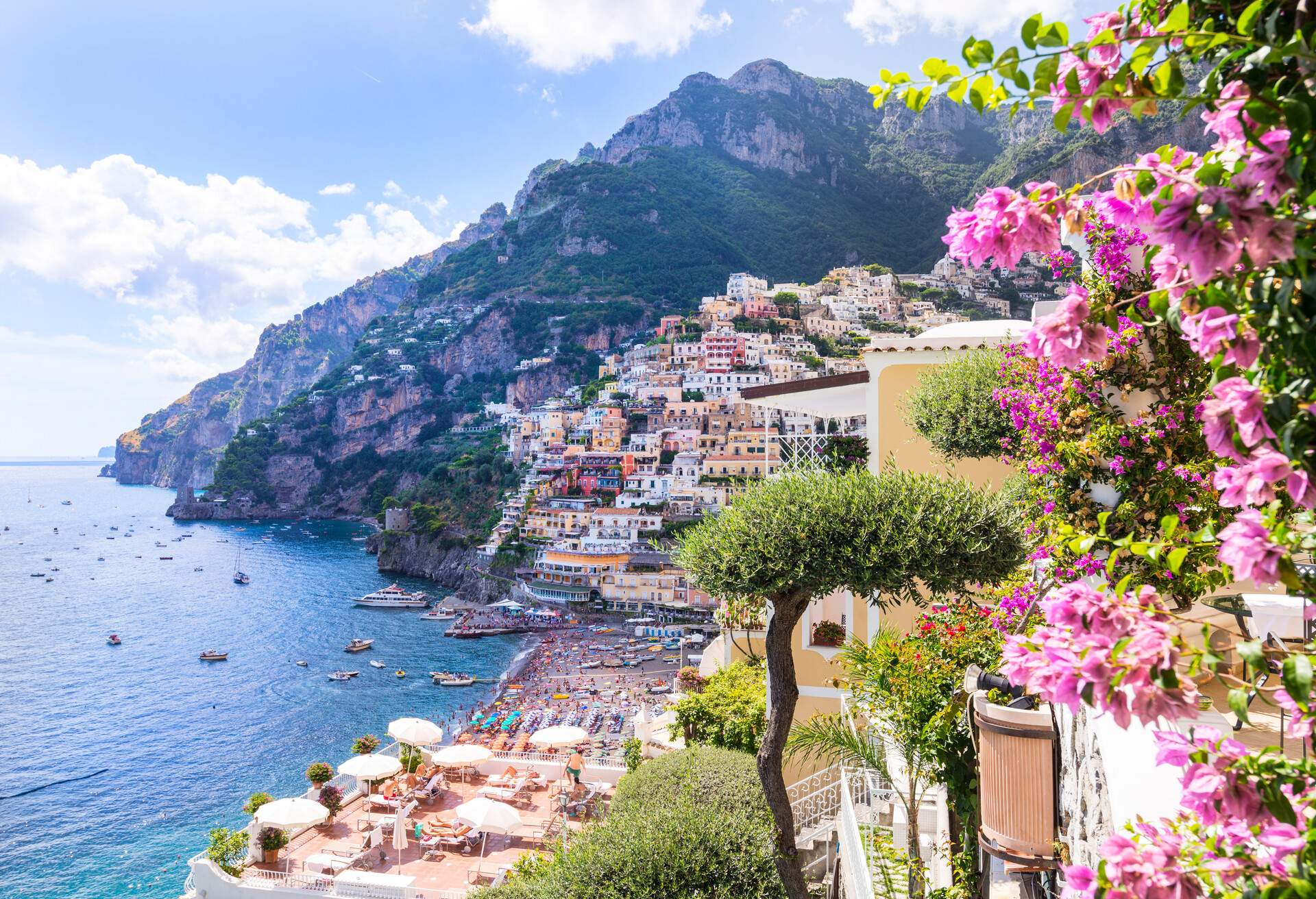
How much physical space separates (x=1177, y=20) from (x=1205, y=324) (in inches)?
15.7

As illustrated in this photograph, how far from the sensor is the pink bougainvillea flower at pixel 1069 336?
50.8 inches

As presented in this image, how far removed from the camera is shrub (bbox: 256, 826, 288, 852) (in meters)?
13.1

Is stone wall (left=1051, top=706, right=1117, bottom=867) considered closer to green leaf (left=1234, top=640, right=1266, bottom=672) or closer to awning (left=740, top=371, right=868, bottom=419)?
green leaf (left=1234, top=640, right=1266, bottom=672)

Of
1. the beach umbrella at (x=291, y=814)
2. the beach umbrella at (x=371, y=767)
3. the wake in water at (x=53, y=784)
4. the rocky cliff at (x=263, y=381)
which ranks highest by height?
the rocky cliff at (x=263, y=381)

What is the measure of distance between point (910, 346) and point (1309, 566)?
6.02 metres

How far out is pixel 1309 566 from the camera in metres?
2.47

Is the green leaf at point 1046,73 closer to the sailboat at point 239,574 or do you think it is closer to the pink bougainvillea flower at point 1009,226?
the pink bougainvillea flower at point 1009,226

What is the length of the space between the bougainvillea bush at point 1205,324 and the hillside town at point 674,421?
2853cm

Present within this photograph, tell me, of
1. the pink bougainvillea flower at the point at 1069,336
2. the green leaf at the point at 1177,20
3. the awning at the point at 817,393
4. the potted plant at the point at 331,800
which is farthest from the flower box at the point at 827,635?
the potted plant at the point at 331,800

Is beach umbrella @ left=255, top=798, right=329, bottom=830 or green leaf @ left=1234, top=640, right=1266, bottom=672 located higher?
green leaf @ left=1234, top=640, right=1266, bottom=672

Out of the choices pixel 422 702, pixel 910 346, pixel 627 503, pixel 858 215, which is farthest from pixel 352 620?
pixel 858 215

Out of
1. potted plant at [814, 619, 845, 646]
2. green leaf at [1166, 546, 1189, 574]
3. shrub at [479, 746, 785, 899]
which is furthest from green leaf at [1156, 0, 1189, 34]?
potted plant at [814, 619, 845, 646]

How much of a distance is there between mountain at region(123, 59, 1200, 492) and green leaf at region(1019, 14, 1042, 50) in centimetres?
8528

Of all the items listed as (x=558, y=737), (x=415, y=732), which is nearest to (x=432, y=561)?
(x=415, y=732)
